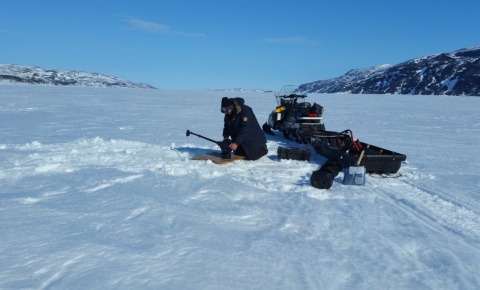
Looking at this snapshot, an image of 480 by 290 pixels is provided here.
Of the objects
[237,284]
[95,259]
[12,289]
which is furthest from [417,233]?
[12,289]

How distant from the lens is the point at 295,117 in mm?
9039

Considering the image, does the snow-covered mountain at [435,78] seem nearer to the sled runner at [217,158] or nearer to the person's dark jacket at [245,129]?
the person's dark jacket at [245,129]

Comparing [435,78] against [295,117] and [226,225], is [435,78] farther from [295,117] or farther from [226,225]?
[226,225]

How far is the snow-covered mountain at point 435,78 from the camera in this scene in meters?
140

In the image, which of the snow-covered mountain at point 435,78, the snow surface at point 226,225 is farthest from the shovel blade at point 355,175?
the snow-covered mountain at point 435,78

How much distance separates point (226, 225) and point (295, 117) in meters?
5.91

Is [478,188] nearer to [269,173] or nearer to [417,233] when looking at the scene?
[417,233]

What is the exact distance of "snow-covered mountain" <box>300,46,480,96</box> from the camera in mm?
140250

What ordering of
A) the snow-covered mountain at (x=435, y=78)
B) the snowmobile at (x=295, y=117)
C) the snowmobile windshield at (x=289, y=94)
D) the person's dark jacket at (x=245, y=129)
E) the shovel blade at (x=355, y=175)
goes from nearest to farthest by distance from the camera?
1. the shovel blade at (x=355, y=175)
2. the person's dark jacket at (x=245, y=129)
3. the snowmobile at (x=295, y=117)
4. the snowmobile windshield at (x=289, y=94)
5. the snow-covered mountain at (x=435, y=78)

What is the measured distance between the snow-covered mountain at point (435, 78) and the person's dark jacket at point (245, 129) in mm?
143879

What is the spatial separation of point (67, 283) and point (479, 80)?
527 feet

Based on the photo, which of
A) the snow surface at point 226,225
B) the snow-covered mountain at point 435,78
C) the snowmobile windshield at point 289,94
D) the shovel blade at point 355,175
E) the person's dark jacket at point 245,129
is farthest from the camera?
the snow-covered mountain at point 435,78

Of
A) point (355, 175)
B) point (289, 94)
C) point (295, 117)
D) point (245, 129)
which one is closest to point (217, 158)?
point (245, 129)

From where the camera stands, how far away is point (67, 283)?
2.42 m
